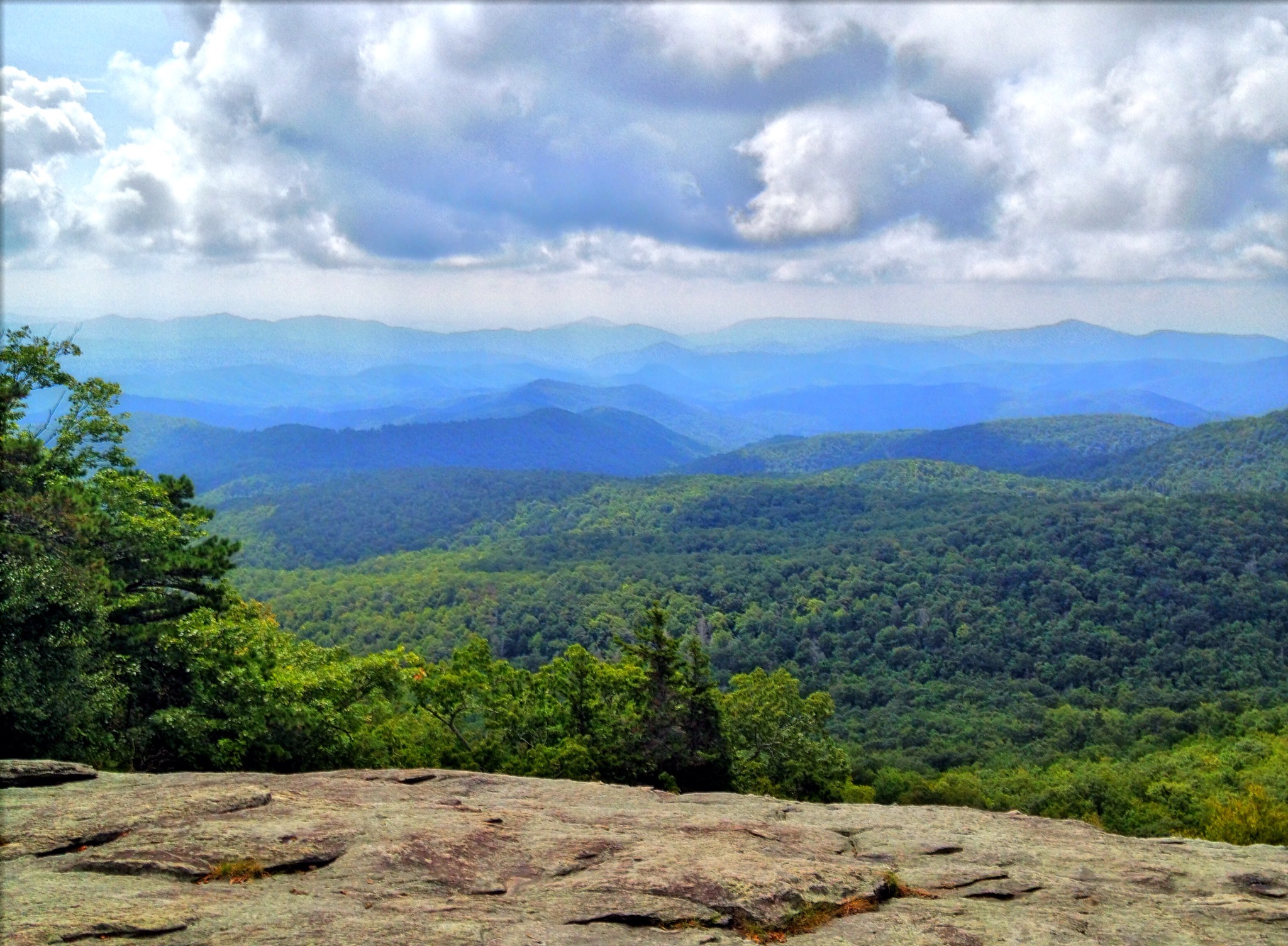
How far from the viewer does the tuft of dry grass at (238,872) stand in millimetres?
12555

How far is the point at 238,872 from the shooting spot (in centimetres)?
1274

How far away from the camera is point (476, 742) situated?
33500 millimetres

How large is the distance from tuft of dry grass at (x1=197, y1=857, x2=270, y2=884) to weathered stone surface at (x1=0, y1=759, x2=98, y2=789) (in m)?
6.87

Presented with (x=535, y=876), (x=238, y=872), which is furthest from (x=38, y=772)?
(x=535, y=876)

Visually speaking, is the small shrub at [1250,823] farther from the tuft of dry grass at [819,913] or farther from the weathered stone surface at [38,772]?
the weathered stone surface at [38,772]

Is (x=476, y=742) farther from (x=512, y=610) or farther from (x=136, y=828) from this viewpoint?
(x=512, y=610)

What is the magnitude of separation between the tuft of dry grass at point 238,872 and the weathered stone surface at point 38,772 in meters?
6.87

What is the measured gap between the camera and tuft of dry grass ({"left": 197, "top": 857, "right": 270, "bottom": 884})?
12555mm

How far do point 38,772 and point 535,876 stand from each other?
1143cm

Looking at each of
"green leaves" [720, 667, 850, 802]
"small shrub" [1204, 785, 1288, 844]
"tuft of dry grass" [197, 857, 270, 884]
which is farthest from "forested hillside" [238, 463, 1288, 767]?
"tuft of dry grass" [197, 857, 270, 884]

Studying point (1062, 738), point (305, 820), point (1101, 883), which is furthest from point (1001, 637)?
point (305, 820)

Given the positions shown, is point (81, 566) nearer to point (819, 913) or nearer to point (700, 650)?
point (819, 913)

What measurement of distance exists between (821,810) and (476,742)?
55.0 feet

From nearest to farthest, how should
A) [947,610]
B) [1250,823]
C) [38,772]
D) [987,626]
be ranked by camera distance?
[38,772]
[1250,823]
[987,626]
[947,610]
